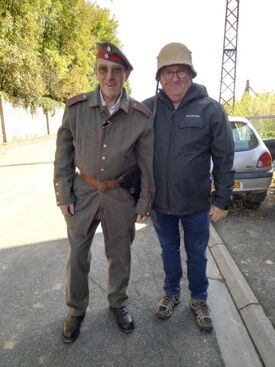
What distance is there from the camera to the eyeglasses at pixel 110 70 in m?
2.64

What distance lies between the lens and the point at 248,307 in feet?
10.9

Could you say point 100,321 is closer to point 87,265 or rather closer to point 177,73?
point 87,265

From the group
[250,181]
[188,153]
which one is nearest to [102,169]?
[188,153]

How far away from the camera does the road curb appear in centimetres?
280

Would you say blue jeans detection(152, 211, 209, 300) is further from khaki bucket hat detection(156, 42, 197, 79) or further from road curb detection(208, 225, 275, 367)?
khaki bucket hat detection(156, 42, 197, 79)

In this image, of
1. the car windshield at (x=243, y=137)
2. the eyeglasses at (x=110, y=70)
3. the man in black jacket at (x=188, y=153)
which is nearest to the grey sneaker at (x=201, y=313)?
the man in black jacket at (x=188, y=153)

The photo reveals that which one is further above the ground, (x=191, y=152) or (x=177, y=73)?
(x=177, y=73)

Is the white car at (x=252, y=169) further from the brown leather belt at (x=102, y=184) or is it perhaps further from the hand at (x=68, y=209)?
the hand at (x=68, y=209)

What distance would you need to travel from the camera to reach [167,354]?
9.17 ft

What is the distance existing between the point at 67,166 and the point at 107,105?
575 mm

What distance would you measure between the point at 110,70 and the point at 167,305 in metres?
2.09

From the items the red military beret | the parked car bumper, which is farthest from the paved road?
the red military beret

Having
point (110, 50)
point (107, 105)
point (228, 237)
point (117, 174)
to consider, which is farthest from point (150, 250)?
point (110, 50)

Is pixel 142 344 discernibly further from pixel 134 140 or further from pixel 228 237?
pixel 228 237
